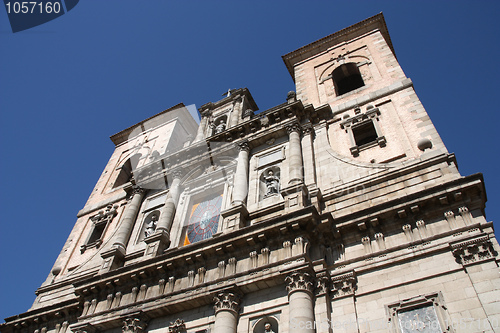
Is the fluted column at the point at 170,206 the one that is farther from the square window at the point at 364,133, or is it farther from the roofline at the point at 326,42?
the roofline at the point at 326,42

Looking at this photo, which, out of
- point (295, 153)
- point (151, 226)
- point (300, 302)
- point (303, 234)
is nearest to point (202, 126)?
point (151, 226)

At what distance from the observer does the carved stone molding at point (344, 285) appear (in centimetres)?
1056

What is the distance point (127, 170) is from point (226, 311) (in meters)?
17.5

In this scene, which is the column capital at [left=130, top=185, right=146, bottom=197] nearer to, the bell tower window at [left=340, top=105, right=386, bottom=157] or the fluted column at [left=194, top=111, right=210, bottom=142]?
the fluted column at [left=194, top=111, right=210, bottom=142]

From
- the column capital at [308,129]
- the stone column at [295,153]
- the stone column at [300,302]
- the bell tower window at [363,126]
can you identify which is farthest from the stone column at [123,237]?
the bell tower window at [363,126]

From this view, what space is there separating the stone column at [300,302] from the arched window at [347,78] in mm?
13245

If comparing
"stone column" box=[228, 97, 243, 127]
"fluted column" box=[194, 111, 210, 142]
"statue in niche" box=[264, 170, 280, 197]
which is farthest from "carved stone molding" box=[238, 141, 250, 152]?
"fluted column" box=[194, 111, 210, 142]

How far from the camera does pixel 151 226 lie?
57.6 feet

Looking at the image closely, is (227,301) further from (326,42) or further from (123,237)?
(326,42)

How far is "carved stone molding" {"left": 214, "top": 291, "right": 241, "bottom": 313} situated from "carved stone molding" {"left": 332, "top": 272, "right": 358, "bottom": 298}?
2.61 metres

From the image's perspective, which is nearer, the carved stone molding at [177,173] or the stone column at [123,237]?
the stone column at [123,237]

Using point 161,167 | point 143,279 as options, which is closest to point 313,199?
point 143,279

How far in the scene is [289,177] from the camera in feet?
49.6

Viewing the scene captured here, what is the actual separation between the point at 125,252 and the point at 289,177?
726 centimetres
